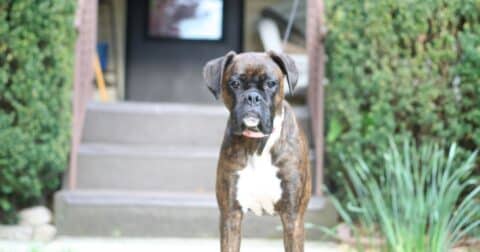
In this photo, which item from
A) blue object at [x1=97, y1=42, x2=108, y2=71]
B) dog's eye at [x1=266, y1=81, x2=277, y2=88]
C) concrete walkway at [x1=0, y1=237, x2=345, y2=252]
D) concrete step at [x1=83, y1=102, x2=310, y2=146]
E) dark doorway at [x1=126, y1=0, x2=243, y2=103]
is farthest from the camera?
dark doorway at [x1=126, y1=0, x2=243, y2=103]

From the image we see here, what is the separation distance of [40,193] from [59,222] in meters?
0.28

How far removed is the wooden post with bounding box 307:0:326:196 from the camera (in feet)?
17.7

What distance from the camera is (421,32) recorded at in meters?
4.93

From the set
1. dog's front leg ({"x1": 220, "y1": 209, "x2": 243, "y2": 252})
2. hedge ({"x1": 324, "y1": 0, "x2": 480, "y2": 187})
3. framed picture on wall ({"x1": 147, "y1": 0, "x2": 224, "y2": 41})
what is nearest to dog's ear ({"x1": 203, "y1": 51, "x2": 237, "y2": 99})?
dog's front leg ({"x1": 220, "y1": 209, "x2": 243, "y2": 252})

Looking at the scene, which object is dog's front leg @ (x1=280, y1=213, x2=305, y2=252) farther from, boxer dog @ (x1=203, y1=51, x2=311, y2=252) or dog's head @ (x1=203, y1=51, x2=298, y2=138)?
dog's head @ (x1=203, y1=51, x2=298, y2=138)

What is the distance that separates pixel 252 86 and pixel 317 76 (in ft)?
10.1

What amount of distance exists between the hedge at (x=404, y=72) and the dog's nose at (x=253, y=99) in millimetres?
2551

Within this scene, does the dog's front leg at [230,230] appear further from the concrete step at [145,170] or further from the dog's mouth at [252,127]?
the concrete step at [145,170]

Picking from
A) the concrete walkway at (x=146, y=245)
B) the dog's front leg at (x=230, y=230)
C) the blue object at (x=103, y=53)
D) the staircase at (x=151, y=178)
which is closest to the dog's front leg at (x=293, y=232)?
the dog's front leg at (x=230, y=230)

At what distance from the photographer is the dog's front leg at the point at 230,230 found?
2.76 meters

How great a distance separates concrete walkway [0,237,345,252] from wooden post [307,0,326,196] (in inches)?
25.3

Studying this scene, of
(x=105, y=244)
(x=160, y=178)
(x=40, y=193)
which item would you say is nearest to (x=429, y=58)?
(x=160, y=178)

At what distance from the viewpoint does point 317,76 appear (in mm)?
5566

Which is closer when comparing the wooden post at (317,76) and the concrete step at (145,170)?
the wooden post at (317,76)
